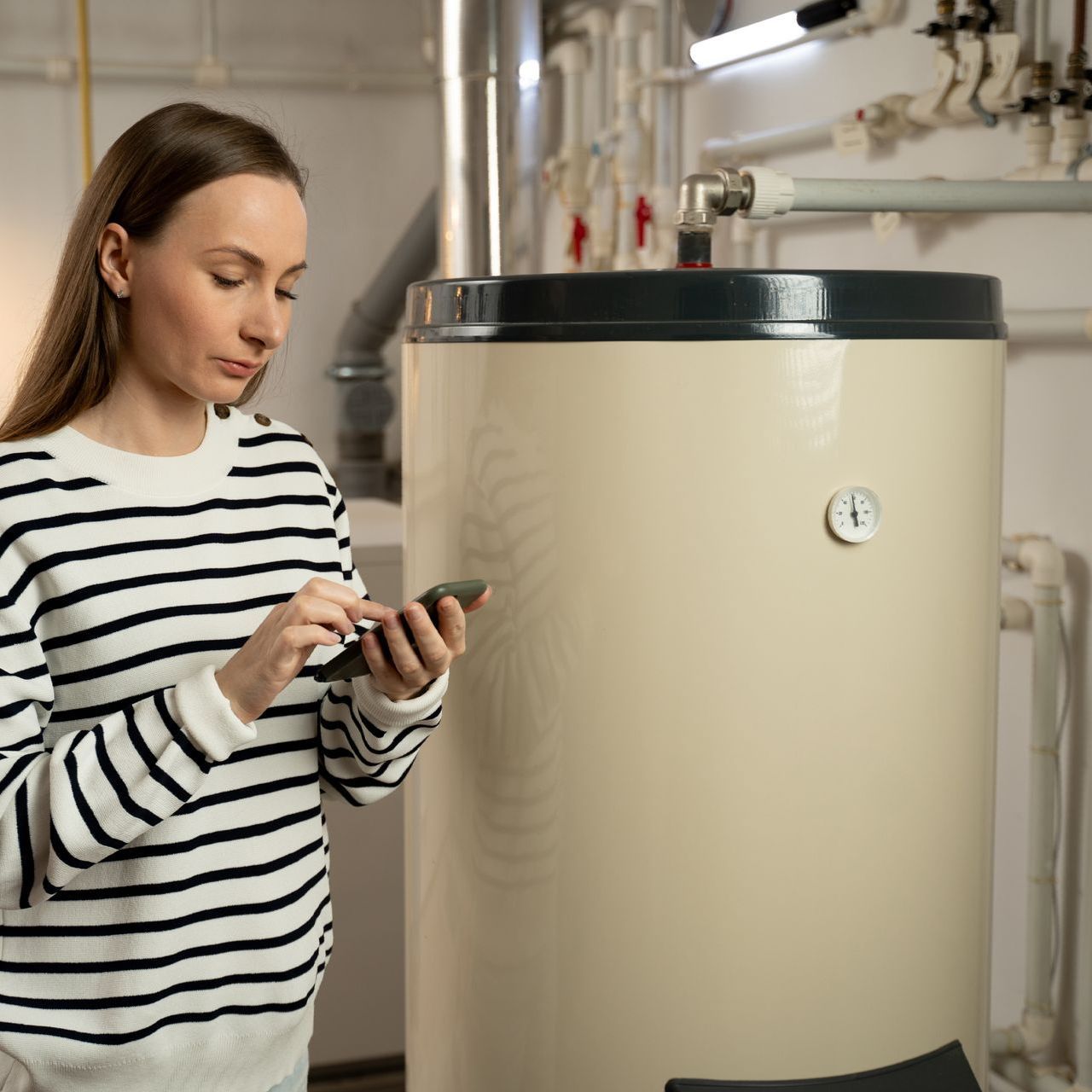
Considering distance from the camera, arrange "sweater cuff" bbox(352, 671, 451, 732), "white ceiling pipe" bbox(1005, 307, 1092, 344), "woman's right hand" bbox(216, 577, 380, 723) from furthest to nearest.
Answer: "white ceiling pipe" bbox(1005, 307, 1092, 344), "sweater cuff" bbox(352, 671, 451, 732), "woman's right hand" bbox(216, 577, 380, 723)

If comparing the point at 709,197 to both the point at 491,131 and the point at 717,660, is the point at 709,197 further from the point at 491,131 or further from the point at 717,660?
the point at 491,131

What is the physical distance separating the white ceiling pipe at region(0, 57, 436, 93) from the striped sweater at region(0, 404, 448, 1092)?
2.19 m

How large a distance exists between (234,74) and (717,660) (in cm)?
237

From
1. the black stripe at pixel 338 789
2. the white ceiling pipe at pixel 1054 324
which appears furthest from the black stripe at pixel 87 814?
the white ceiling pipe at pixel 1054 324

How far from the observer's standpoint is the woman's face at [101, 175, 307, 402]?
2.80ft

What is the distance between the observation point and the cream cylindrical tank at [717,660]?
3.21 ft

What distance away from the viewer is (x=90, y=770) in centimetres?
81

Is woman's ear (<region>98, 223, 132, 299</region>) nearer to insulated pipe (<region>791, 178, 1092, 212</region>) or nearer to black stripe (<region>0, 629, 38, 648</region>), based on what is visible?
black stripe (<region>0, 629, 38, 648</region>)

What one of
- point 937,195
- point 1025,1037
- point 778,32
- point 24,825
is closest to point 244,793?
point 24,825

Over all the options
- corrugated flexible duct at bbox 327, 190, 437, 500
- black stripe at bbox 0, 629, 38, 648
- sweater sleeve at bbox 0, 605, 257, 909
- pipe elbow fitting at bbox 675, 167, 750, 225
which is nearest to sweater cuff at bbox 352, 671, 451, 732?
sweater sleeve at bbox 0, 605, 257, 909

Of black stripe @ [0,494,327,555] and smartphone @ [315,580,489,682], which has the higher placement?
black stripe @ [0,494,327,555]

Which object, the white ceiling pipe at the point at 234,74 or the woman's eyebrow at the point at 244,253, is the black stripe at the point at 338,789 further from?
the white ceiling pipe at the point at 234,74

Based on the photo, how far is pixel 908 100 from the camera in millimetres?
1694

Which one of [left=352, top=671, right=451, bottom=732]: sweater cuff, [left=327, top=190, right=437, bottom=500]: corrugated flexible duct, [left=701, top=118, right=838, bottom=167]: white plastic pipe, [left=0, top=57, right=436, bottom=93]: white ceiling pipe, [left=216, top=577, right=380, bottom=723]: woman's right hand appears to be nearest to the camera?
[left=216, top=577, right=380, bottom=723]: woman's right hand
